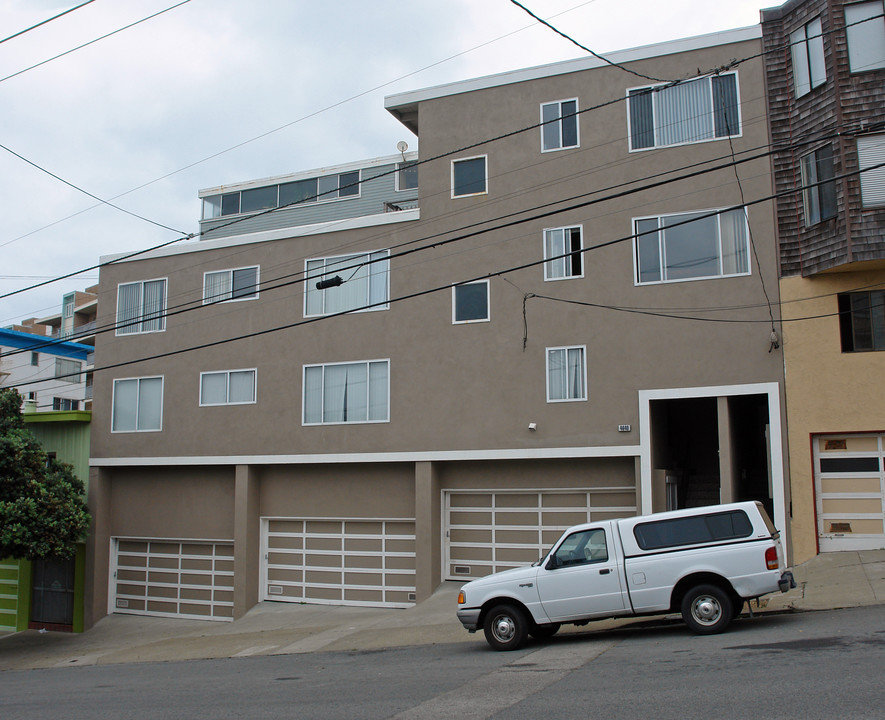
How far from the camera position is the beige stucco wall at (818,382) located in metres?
18.0

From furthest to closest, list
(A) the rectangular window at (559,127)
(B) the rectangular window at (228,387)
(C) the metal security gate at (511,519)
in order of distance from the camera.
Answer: (B) the rectangular window at (228,387) → (A) the rectangular window at (559,127) → (C) the metal security gate at (511,519)

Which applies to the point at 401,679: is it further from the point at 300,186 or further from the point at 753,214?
the point at 300,186

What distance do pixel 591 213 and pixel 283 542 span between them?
11649mm

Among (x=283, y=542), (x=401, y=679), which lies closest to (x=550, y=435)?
(x=283, y=542)

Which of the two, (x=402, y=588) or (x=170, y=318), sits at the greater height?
(x=170, y=318)

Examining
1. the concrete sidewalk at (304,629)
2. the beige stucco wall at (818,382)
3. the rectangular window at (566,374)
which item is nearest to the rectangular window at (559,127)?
the rectangular window at (566,374)

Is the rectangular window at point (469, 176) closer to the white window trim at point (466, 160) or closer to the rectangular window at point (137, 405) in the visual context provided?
the white window trim at point (466, 160)

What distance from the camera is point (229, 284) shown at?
960 inches

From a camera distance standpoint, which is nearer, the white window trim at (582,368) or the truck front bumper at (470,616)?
the truck front bumper at (470,616)

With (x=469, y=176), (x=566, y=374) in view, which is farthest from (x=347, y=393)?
(x=469, y=176)

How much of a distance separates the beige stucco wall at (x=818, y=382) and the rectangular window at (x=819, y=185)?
1314mm

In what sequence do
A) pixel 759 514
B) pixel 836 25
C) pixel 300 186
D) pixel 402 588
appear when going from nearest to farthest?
pixel 759 514 < pixel 836 25 < pixel 402 588 < pixel 300 186

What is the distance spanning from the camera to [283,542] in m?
23.3

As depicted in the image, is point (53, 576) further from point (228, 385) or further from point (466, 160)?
point (466, 160)
